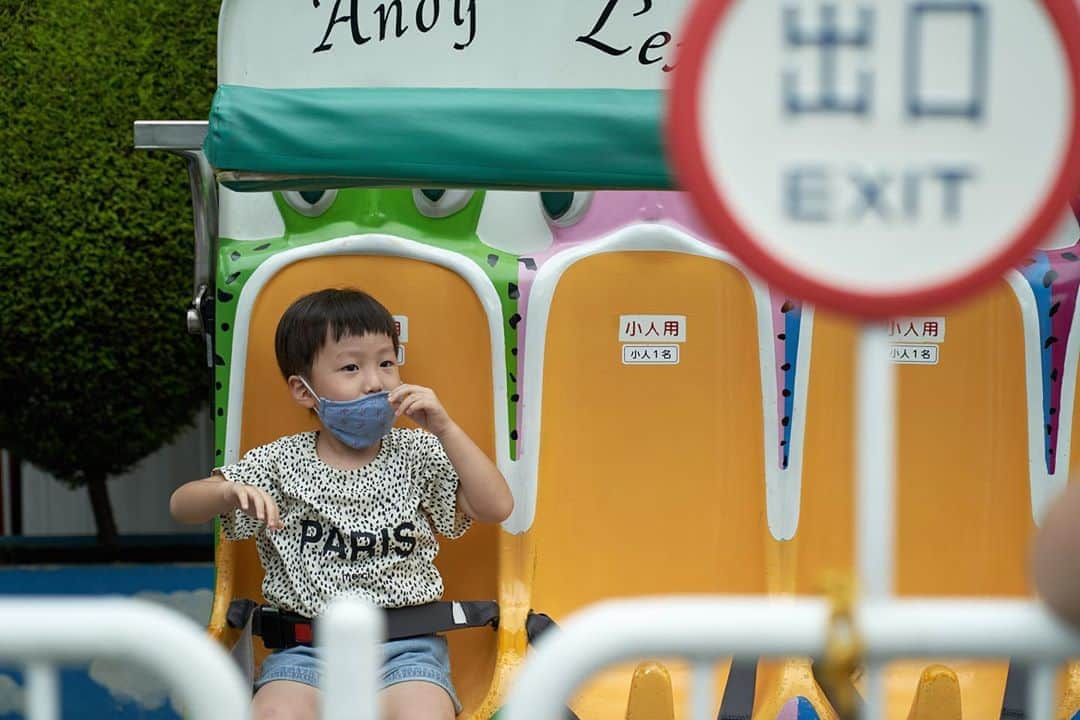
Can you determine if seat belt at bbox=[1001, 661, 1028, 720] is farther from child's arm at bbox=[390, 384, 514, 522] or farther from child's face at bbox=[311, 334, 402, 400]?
child's face at bbox=[311, 334, 402, 400]

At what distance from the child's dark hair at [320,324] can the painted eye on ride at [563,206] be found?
0.58 m

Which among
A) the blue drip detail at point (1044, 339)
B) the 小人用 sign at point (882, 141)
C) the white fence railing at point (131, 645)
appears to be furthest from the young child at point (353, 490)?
the 小人用 sign at point (882, 141)

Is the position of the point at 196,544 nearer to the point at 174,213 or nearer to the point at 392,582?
the point at 174,213

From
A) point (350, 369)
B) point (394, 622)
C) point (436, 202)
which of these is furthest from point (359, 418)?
point (436, 202)

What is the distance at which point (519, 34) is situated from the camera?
3236mm

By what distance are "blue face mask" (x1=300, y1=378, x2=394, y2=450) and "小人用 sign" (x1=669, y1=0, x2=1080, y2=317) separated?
157 centimetres

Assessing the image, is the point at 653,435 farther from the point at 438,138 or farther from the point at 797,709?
the point at 438,138

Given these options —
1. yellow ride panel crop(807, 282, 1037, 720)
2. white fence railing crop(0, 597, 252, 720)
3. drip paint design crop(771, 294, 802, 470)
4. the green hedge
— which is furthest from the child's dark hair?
the green hedge

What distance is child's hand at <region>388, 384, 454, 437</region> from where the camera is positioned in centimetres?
256

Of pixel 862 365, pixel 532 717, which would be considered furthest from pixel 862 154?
pixel 532 717

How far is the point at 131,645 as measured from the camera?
1129 mm

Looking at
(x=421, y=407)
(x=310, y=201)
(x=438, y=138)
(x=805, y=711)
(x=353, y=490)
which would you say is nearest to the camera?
(x=438, y=138)

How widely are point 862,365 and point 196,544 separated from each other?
453 cm

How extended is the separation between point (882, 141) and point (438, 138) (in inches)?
55.7
